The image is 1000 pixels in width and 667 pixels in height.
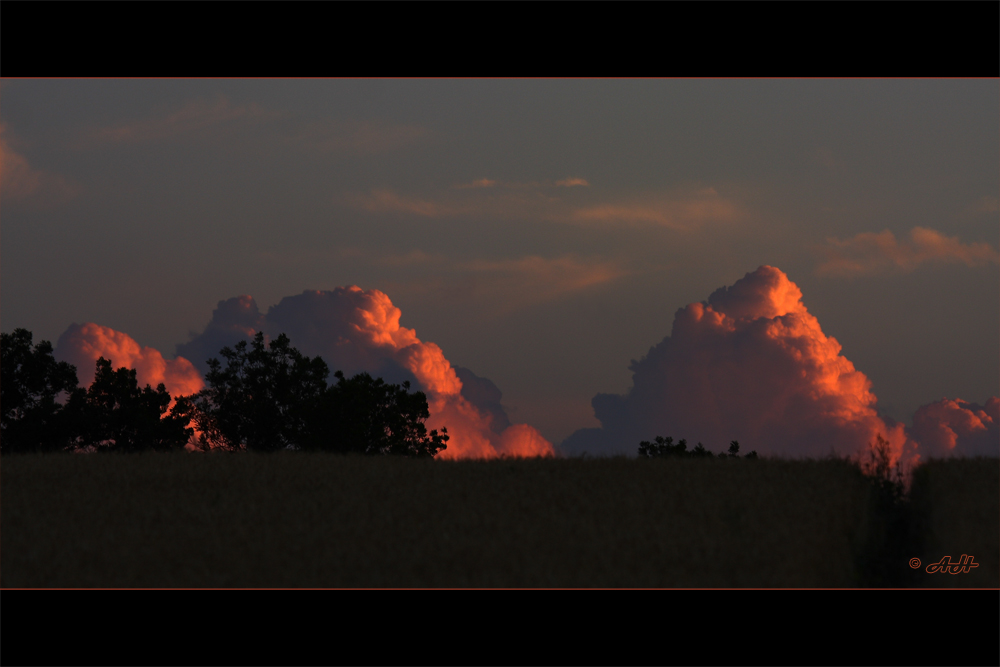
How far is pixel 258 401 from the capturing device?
44.0m

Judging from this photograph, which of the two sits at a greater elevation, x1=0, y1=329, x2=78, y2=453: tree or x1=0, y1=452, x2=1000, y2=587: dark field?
x1=0, y1=329, x2=78, y2=453: tree

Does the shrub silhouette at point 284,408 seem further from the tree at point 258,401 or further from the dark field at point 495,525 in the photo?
the dark field at point 495,525

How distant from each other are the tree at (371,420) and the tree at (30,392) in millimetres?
12859

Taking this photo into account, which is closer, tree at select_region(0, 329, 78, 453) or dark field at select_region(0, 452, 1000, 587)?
dark field at select_region(0, 452, 1000, 587)

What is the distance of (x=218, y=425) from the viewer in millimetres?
44219

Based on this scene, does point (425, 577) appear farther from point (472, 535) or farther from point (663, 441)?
point (663, 441)

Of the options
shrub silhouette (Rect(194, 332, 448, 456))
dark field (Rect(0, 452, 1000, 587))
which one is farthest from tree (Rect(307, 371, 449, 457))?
dark field (Rect(0, 452, 1000, 587))

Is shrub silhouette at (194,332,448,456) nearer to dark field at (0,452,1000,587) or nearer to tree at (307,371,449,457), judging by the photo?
tree at (307,371,449,457)

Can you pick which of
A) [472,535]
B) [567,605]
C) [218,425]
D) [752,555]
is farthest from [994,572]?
[218,425]

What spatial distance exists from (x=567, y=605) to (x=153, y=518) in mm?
10169

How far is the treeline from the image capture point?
4022 centimetres

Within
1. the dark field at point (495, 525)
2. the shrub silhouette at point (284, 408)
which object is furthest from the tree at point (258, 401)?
the dark field at point (495, 525)

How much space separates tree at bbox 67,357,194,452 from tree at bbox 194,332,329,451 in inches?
53.4

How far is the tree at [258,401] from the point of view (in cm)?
4369
